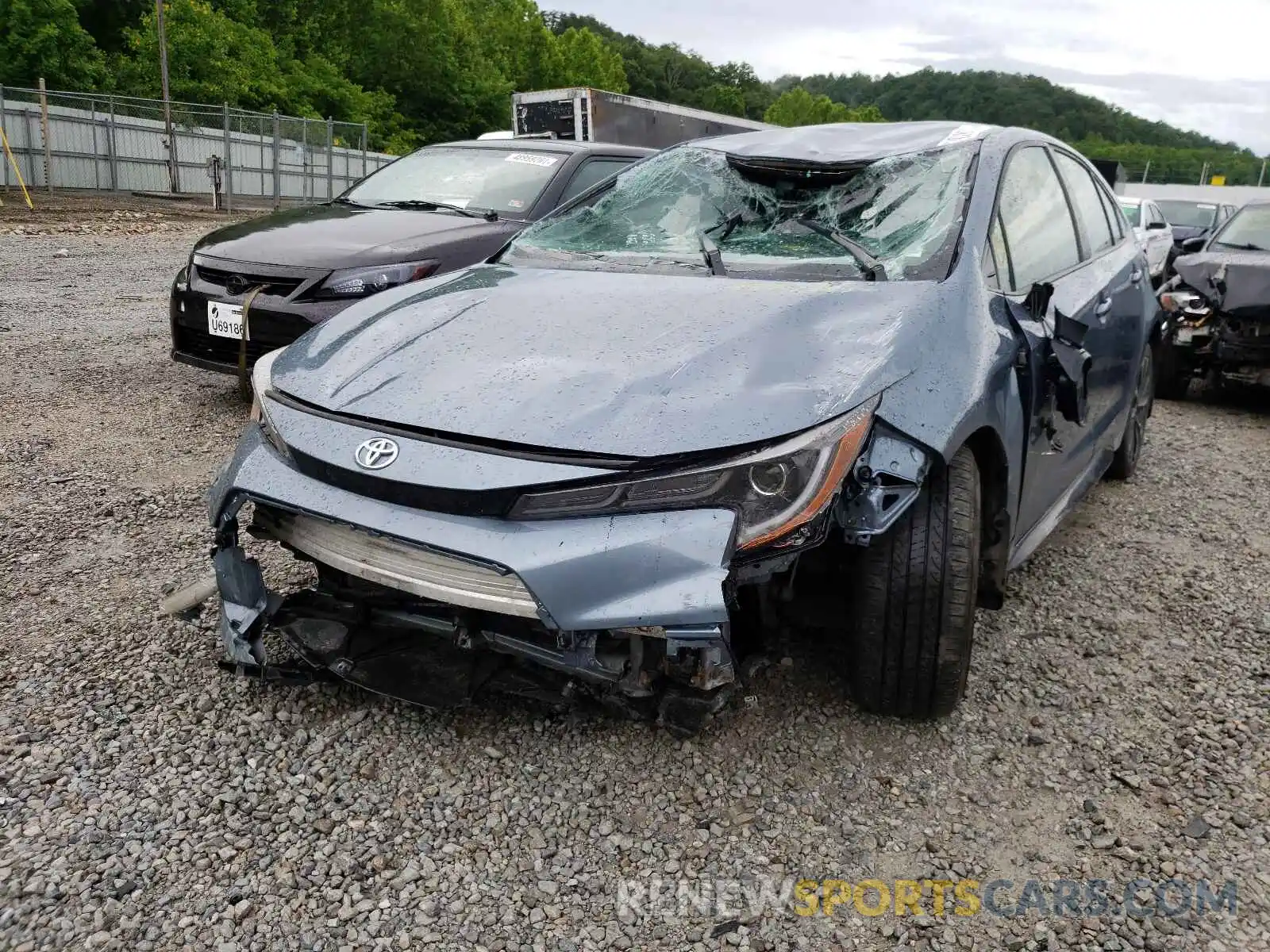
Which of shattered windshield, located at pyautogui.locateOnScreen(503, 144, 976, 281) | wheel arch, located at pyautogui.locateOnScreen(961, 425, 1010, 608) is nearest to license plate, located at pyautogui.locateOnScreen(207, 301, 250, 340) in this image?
shattered windshield, located at pyautogui.locateOnScreen(503, 144, 976, 281)

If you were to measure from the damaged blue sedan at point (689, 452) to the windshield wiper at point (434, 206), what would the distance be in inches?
103

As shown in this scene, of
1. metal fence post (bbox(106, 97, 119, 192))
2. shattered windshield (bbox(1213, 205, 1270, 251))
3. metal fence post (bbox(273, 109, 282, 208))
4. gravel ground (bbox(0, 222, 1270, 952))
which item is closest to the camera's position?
gravel ground (bbox(0, 222, 1270, 952))

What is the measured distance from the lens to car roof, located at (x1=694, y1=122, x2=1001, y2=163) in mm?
3148

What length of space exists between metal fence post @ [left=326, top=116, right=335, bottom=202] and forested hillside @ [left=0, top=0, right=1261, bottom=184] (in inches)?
303

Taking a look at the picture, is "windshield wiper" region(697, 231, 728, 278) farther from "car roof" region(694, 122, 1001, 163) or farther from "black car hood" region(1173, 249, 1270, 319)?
"black car hood" region(1173, 249, 1270, 319)

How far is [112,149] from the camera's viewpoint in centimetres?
2034

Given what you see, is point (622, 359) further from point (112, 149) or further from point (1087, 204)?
point (112, 149)

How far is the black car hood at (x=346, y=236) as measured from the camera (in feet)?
16.0

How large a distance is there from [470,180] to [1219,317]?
15.4 ft

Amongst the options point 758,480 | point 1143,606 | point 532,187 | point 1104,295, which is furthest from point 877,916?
point 532,187

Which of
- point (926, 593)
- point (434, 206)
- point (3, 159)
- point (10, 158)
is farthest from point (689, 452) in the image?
point (3, 159)

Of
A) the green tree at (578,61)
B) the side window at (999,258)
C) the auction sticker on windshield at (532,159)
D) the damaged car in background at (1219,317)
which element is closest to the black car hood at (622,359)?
the side window at (999,258)

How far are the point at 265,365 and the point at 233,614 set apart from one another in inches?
28.9

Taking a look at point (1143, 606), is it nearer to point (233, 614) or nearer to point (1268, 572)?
point (1268, 572)
